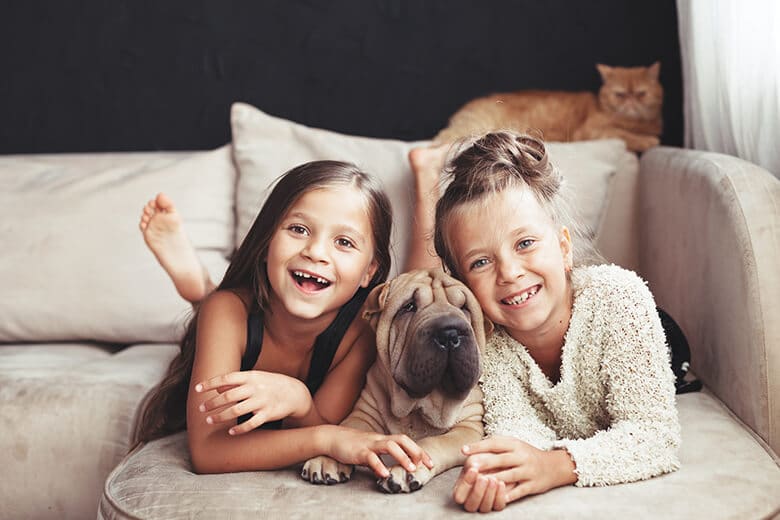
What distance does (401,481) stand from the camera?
1.02m

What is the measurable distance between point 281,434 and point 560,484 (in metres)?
0.38

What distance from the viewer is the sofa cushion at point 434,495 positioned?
96 centimetres

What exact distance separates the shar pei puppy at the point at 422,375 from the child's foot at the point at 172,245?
53 cm

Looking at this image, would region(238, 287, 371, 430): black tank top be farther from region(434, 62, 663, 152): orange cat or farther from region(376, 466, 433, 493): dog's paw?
region(434, 62, 663, 152): orange cat

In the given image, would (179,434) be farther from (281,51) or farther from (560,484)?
(281,51)

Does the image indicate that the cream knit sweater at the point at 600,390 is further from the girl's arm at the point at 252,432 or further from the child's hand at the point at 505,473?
the girl's arm at the point at 252,432

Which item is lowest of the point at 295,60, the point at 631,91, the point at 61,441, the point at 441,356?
the point at 61,441

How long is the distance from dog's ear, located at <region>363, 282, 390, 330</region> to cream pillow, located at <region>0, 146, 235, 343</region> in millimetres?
795

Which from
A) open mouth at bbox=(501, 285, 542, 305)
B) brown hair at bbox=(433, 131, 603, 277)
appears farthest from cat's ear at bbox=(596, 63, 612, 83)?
open mouth at bbox=(501, 285, 542, 305)

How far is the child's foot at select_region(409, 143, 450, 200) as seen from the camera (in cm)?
176

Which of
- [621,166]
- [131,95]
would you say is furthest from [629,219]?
[131,95]

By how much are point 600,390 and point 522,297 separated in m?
0.18

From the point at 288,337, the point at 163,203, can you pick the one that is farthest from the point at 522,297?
the point at 163,203

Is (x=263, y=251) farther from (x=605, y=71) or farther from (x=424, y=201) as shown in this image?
(x=605, y=71)
